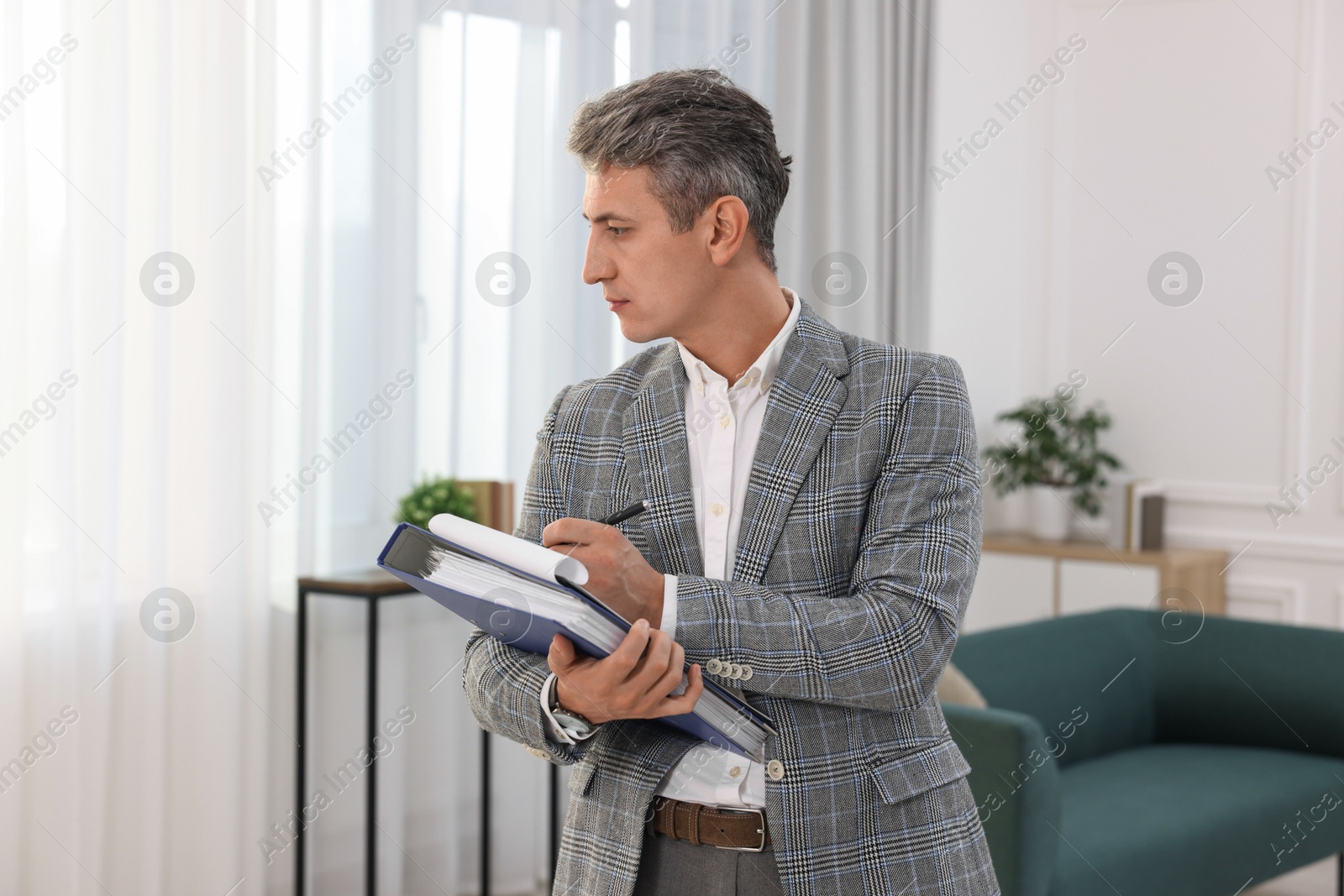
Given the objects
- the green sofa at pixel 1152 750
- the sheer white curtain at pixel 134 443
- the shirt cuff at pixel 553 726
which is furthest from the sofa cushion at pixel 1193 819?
the sheer white curtain at pixel 134 443

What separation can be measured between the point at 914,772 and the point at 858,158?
10.4ft

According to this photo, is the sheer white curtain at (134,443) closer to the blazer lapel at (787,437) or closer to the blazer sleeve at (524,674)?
the blazer sleeve at (524,674)

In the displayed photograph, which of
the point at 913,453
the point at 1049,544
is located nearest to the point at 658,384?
the point at 913,453

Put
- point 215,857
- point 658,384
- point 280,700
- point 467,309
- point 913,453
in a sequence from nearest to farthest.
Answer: point 913,453, point 658,384, point 215,857, point 280,700, point 467,309

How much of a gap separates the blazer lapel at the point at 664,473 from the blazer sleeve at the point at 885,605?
0.08 m

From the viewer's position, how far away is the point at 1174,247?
4.56m

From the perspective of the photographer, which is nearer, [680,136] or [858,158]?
[680,136]

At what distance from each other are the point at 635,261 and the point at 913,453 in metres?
0.30

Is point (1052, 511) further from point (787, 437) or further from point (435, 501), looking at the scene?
point (787, 437)

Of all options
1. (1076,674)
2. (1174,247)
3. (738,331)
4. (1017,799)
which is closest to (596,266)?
(738,331)

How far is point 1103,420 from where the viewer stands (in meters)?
4.49

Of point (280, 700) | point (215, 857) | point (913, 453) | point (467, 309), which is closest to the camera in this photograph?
point (913, 453)

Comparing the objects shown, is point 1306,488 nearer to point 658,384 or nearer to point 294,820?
point 294,820

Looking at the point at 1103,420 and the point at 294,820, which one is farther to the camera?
the point at 1103,420
